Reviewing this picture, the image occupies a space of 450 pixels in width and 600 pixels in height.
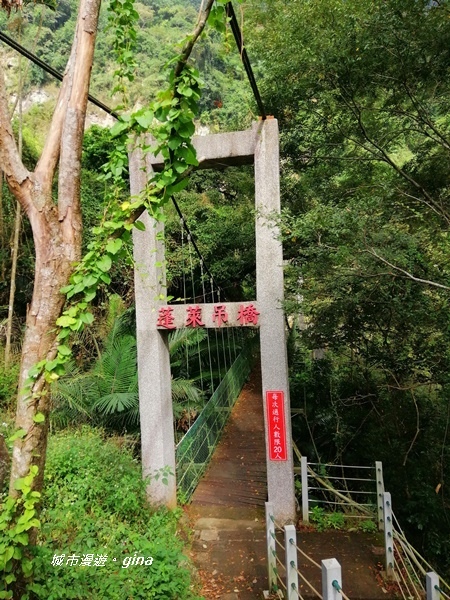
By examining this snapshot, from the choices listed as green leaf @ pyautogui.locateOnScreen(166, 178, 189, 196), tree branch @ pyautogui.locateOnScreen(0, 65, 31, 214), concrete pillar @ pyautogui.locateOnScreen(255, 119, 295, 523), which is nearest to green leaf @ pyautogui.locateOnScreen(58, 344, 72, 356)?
tree branch @ pyautogui.locateOnScreen(0, 65, 31, 214)

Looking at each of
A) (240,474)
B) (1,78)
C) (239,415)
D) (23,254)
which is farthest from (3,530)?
(239,415)

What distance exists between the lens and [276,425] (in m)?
3.79

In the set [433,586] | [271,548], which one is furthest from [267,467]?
[433,586]

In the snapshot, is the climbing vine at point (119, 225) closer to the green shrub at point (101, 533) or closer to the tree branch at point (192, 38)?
the tree branch at point (192, 38)

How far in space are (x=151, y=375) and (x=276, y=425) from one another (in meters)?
1.34

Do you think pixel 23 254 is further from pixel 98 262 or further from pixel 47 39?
pixel 47 39

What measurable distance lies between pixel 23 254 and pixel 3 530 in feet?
18.9

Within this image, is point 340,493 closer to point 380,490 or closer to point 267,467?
point 380,490

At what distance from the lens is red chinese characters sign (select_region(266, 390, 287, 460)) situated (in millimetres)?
3775

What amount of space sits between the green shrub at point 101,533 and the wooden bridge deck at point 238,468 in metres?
0.80

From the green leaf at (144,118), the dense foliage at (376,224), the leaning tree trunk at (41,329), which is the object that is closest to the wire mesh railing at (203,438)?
the dense foliage at (376,224)

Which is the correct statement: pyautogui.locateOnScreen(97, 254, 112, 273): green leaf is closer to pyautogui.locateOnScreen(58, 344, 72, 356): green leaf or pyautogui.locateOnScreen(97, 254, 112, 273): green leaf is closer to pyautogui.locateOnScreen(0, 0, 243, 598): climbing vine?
pyautogui.locateOnScreen(0, 0, 243, 598): climbing vine

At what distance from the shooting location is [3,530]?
5.03 feet

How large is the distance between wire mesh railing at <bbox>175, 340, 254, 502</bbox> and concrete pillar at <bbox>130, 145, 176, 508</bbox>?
408mm
